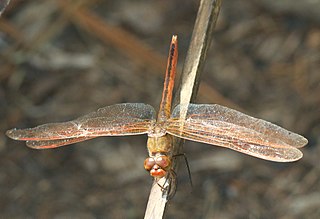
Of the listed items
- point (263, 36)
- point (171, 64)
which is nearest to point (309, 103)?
point (263, 36)

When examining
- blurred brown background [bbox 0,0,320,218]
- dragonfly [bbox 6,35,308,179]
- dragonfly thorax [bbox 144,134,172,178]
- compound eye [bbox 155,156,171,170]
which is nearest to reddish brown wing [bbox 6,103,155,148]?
dragonfly [bbox 6,35,308,179]

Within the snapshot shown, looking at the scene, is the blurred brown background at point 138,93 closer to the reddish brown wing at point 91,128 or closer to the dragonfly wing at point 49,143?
the reddish brown wing at point 91,128

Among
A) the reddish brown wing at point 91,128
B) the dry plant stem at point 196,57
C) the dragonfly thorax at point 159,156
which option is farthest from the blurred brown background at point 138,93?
the dry plant stem at point 196,57

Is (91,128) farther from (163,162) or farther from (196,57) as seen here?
(196,57)

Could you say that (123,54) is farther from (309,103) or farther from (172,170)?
(172,170)

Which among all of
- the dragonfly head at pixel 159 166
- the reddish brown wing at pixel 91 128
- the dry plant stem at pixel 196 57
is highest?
the dry plant stem at pixel 196 57
